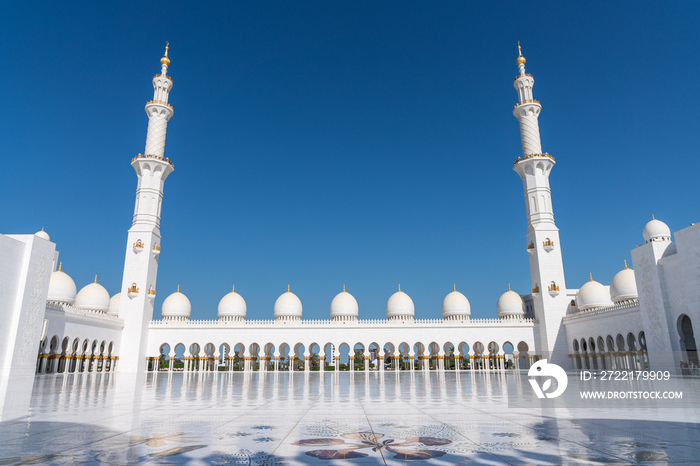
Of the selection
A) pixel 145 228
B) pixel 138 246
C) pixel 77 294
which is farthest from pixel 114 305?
pixel 145 228

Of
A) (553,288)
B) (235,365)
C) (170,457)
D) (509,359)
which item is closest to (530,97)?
(553,288)

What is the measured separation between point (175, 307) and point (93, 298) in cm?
550

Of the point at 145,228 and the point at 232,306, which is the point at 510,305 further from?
the point at 145,228

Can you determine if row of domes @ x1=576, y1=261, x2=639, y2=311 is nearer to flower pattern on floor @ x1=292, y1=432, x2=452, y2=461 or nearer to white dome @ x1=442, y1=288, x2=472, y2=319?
white dome @ x1=442, y1=288, x2=472, y2=319

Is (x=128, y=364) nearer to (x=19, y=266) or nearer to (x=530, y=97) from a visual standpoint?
(x=19, y=266)

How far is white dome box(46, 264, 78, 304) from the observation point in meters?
29.5

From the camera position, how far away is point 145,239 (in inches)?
1219

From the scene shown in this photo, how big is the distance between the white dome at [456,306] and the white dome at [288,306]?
36.9ft

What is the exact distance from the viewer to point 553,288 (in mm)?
30500

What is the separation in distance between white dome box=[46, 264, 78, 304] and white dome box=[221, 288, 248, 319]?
32.0 feet

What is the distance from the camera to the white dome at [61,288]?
29.5m

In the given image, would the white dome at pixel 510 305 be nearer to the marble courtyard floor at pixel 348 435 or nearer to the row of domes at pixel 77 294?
the marble courtyard floor at pixel 348 435

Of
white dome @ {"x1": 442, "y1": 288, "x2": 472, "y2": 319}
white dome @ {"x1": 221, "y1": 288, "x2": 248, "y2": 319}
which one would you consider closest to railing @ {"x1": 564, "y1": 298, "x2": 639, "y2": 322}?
white dome @ {"x1": 442, "y1": 288, "x2": 472, "y2": 319}

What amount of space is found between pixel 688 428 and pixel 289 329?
28912 millimetres
